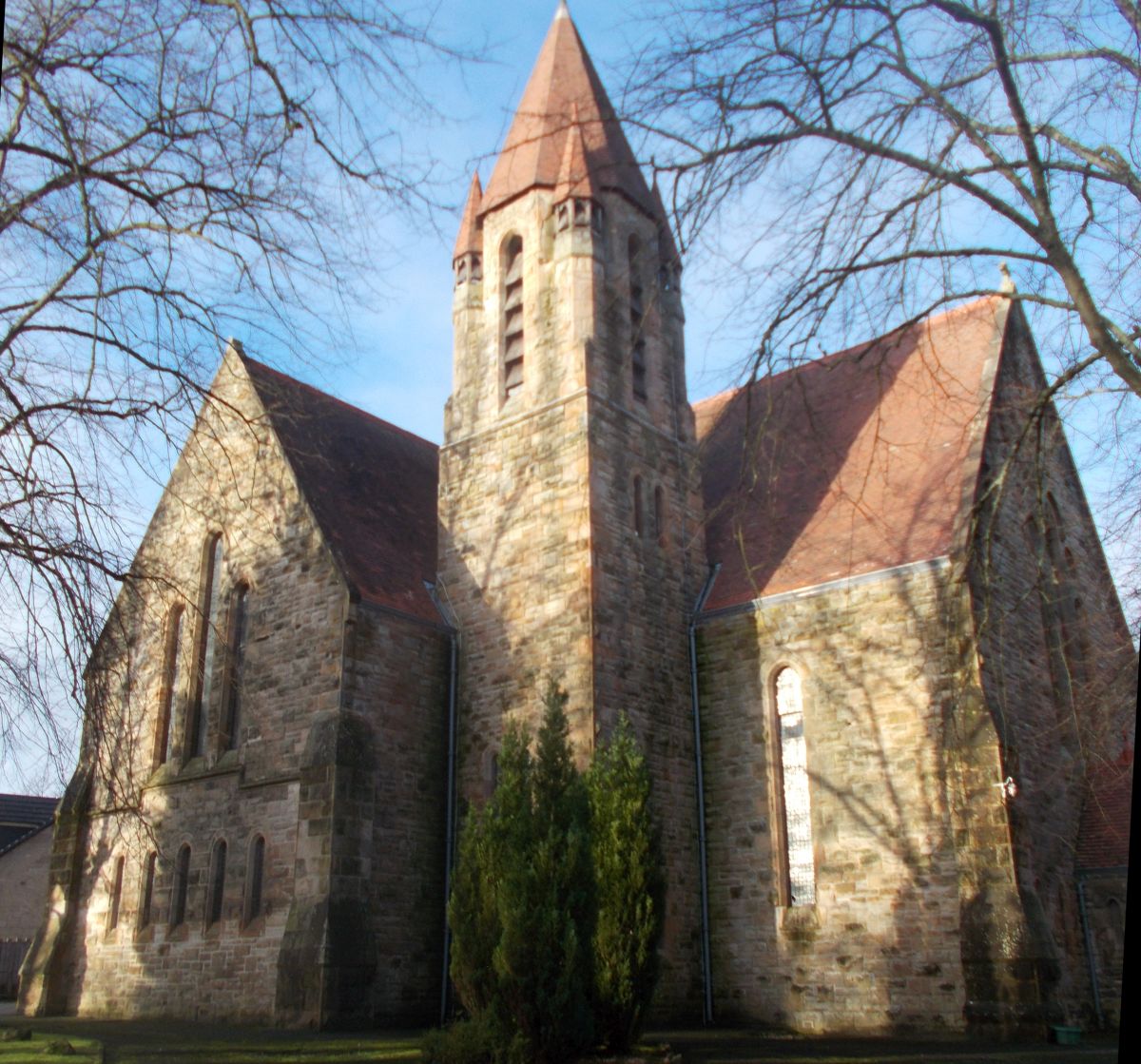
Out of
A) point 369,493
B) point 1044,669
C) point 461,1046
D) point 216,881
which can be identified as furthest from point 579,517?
point 461,1046

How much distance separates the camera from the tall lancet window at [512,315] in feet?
62.8

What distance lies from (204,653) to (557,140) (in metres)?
10.9

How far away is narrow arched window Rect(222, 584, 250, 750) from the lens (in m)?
17.8

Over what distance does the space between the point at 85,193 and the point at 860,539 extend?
1255 centimetres

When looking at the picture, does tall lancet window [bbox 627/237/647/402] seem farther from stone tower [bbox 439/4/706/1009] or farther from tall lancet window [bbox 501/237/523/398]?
tall lancet window [bbox 501/237/523/398]

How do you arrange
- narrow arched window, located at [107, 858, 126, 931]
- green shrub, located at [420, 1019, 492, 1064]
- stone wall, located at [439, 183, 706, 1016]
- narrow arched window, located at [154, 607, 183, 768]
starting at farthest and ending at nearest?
narrow arched window, located at [154, 607, 183, 768] < narrow arched window, located at [107, 858, 126, 931] < stone wall, located at [439, 183, 706, 1016] < green shrub, located at [420, 1019, 492, 1064]

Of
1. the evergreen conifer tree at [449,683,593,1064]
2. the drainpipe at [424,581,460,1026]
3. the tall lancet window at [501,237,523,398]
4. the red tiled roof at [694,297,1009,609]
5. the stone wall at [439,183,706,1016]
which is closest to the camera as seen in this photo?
the evergreen conifer tree at [449,683,593,1064]

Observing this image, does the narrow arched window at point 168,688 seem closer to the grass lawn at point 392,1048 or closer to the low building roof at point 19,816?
the grass lawn at point 392,1048

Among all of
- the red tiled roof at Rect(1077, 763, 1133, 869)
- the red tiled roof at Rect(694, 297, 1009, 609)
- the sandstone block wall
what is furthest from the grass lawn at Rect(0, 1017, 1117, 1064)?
the red tiled roof at Rect(694, 297, 1009, 609)

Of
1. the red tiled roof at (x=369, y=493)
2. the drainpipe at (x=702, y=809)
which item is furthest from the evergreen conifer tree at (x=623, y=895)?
the red tiled roof at (x=369, y=493)

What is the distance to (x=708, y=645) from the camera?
714 inches

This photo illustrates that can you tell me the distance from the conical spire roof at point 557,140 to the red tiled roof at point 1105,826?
1136 centimetres

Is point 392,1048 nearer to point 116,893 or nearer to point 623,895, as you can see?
point 623,895

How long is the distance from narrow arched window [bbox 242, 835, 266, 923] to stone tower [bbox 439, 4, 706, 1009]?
10.2 ft
